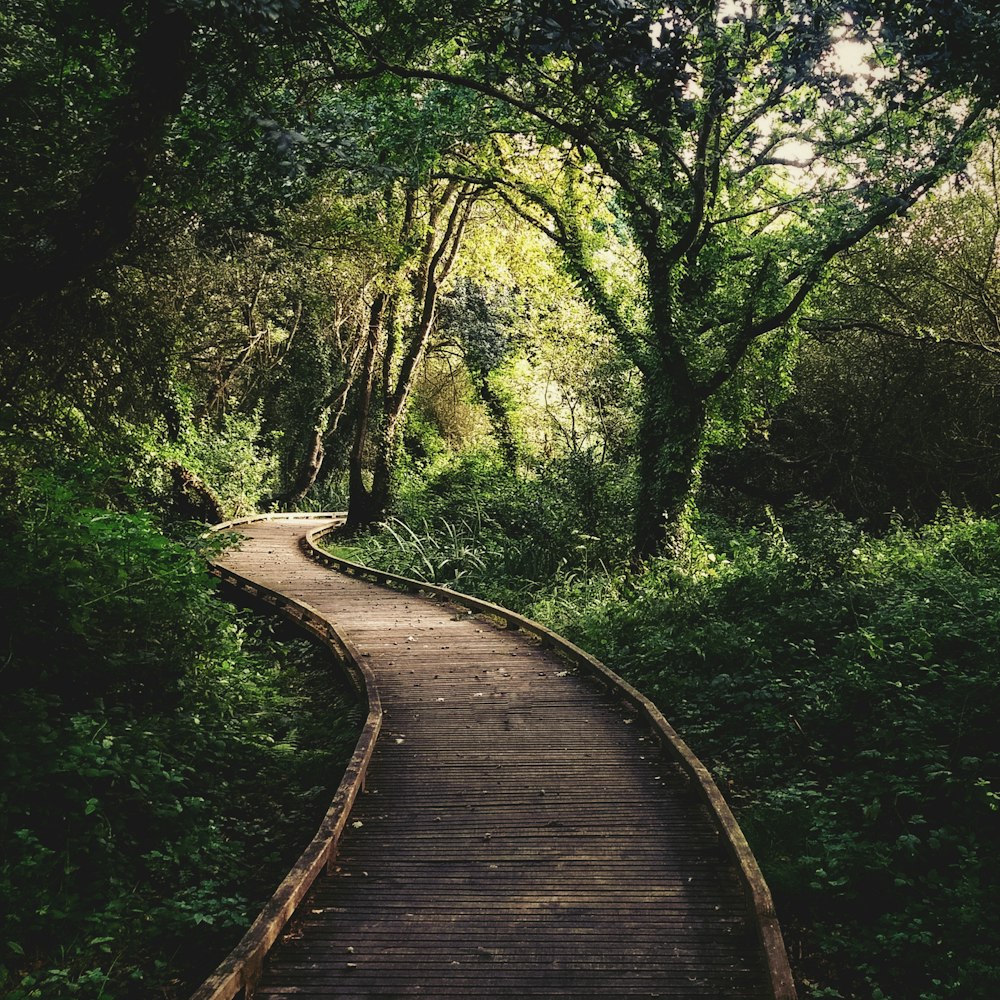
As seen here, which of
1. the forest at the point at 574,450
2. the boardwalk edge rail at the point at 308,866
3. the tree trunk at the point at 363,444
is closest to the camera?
the boardwalk edge rail at the point at 308,866

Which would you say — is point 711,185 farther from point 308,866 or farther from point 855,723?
point 308,866

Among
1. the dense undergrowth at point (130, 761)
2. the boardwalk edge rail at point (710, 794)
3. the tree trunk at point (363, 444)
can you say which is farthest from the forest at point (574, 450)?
the tree trunk at point (363, 444)

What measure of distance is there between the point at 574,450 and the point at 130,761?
1231cm

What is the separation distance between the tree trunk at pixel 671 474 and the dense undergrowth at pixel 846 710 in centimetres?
63

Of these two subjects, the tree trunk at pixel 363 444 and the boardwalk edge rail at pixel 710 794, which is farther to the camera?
the tree trunk at pixel 363 444

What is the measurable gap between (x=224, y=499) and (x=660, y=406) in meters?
14.8

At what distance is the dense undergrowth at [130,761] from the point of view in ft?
14.6

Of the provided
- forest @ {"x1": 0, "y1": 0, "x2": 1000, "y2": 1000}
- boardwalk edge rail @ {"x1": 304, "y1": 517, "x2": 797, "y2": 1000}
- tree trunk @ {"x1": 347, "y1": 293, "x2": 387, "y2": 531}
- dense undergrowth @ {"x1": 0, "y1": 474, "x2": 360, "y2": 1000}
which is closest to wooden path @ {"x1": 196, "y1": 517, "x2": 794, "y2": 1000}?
boardwalk edge rail @ {"x1": 304, "y1": 517, "x2": 797, "y2": 1000}

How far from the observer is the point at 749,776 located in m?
6.76

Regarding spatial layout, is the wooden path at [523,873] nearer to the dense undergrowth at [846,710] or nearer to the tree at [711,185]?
the dense undergrowth at [846,710]

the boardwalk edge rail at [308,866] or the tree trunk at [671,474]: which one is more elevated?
the tree trunk at [671,474]

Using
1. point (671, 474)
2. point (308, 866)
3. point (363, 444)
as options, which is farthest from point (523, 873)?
point (363, 444)

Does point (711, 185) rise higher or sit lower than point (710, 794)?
higher

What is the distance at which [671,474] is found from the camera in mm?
14391
